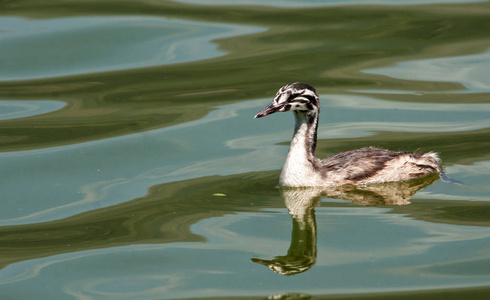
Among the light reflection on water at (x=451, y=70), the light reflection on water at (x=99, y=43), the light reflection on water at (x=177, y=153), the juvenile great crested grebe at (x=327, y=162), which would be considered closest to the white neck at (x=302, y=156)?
the juvenile great crested grebe at (x=327, y=162)

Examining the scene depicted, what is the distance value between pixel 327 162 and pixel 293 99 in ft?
3.13

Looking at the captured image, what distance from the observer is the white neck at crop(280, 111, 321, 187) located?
11.1 m

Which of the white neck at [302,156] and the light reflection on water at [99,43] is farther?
the light reflection on water at [99,43]

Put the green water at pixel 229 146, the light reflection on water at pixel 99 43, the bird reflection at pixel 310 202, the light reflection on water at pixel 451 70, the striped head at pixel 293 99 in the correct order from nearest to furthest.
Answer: the green water at pixel 229 146 → the bird reflection at pixel 310 202 → the striped head at pixel 293 99 → the light reflection on water at pixel 451 70 → the light reflection on water at pixel 99 43

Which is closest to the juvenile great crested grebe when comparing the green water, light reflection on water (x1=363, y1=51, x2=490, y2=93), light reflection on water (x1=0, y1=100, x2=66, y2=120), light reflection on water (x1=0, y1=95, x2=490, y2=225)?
the green water

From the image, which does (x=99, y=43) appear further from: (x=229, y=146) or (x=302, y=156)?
(x=302, y=156)

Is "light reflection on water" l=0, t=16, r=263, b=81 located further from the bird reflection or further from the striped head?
the bird reflection

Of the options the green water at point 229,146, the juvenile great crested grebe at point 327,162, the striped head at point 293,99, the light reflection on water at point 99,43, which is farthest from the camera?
the light reflection on water at point 99,43

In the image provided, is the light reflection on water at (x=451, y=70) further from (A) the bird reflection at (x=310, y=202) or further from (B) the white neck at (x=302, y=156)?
(B) the white neck at (x=302, y=156)

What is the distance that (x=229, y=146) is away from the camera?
1258 centimetres

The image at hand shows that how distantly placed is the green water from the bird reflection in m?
0.03

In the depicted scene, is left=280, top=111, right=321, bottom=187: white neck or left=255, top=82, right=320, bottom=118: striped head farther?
left=280, top=111, right=321, bottom=187: white neck

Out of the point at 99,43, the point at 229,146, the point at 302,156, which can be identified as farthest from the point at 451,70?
the point at 99,43

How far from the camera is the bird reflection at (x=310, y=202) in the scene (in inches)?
350
